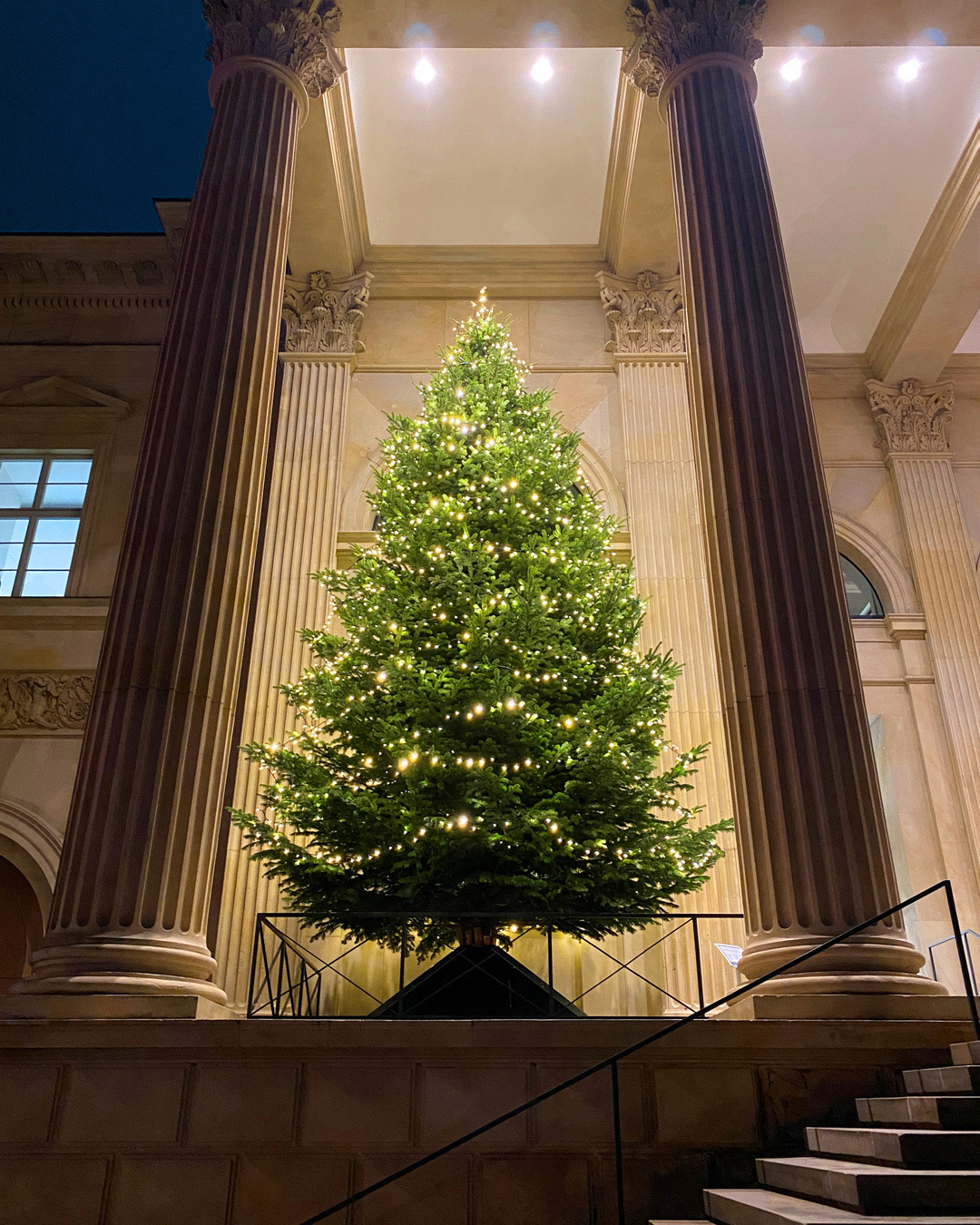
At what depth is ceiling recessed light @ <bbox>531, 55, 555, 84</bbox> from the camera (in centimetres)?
1331

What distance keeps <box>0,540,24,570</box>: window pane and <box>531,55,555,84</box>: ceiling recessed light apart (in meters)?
10.4

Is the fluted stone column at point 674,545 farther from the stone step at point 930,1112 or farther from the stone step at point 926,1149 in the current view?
the stone step at point 926,1149

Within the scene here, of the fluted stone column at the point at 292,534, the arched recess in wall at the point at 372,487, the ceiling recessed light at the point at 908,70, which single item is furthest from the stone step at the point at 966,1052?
the ceiling recessed light at the point at 908,70

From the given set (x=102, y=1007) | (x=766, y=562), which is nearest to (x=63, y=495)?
(x=102, y=1007)

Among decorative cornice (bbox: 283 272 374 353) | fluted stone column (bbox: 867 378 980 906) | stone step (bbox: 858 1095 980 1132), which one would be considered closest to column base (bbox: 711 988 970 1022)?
stone step (bbox: 858 1095 980 1132)

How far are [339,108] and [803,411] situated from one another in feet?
29.6

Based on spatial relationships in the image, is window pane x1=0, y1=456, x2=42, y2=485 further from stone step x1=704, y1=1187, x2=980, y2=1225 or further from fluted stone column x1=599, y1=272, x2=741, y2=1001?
stone step x1=704, y1=1187, x2=980, y2=1225

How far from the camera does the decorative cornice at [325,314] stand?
49.8 ft

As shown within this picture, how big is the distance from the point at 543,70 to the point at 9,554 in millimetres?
10684

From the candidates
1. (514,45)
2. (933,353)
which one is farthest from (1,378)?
(933,353)

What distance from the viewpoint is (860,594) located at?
15.8m

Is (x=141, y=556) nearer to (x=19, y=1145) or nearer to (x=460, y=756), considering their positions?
(x=460, y=756)

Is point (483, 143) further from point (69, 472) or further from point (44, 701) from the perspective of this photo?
point (44, 701)

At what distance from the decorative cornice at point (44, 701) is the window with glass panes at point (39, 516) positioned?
1396 mm
